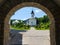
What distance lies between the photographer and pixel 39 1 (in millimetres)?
7047

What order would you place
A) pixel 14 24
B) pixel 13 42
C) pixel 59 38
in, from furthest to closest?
pixel 14 24, pixel 13 42, pixel 59 38

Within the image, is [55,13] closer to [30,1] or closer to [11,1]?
[30,1]

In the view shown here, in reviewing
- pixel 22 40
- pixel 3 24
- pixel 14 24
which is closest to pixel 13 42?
pixel 22 40

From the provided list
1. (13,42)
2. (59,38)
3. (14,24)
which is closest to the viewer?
(59,38)

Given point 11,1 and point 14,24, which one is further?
point 14,24

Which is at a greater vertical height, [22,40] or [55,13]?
[55,13]

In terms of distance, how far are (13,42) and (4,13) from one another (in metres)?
12.9

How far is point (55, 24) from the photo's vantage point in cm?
710

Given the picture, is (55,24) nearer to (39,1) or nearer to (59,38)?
(59,38)

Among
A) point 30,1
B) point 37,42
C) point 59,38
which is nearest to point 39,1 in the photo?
point 30,1

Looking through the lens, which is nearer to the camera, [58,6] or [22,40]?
[58,6]

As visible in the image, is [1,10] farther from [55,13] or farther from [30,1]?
[55,13]

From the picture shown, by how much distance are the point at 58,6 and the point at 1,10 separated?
187 centimetres

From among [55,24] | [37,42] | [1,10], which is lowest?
Answer: [37,42]
